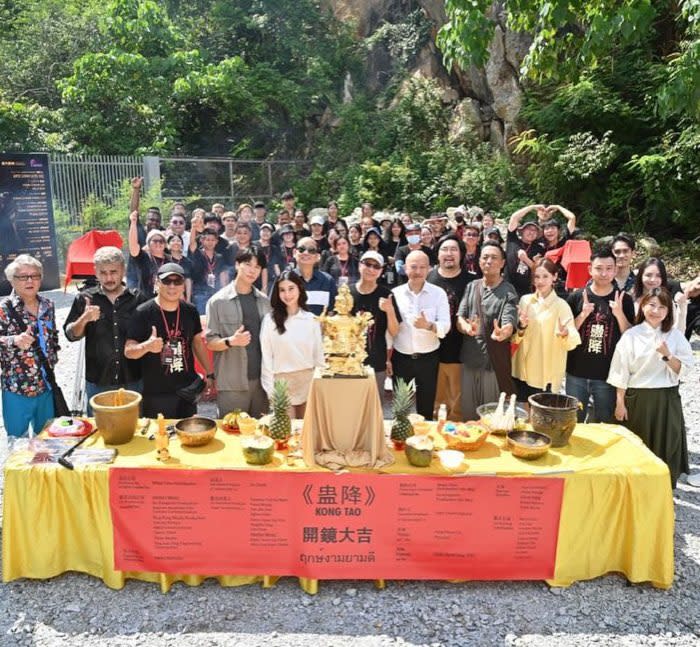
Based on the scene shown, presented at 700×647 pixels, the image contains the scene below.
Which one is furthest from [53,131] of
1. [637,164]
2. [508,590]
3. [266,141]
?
[508,590]

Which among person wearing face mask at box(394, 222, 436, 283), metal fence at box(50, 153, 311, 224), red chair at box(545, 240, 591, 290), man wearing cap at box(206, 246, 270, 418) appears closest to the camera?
man wearing cap at box(206, 246, 270, 418)

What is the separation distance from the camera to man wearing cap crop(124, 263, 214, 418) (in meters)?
4.66

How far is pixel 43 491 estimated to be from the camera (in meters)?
3.82

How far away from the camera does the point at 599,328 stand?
5156 mm

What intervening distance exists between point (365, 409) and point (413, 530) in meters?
0.77

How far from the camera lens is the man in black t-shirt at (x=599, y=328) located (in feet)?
16.7

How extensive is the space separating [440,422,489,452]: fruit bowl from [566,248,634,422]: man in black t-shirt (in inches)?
58.5

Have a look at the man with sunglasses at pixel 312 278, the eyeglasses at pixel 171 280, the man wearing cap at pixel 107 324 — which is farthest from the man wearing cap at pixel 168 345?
the man with sunglasses at pixel 312 278

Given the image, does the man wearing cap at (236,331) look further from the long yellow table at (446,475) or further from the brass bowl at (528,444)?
the brass bowl at (528,444)

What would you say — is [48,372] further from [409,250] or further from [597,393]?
[409,250]

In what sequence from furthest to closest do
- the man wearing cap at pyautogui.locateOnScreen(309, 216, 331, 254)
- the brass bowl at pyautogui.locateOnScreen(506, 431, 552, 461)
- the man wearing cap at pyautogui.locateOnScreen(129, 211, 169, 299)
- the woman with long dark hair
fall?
the man wearing cap at pyautogui.locateOnScreen(309, 216, 331, 254), the man wearing cap at pyautogui.locateOnScreen(129, 211, 169, 299), the woman with long dark hair, the brass bowl at pyautogui.locateOnScreen(506, 431, 552, 461)

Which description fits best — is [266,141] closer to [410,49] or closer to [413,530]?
[410,49]

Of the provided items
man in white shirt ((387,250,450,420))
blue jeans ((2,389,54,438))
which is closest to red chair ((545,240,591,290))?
man in white shirt ((387,250,450,420))

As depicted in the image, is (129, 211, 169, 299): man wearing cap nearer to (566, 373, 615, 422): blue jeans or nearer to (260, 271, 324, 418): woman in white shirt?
(260, 271, 324, 418): woman in white shirt
